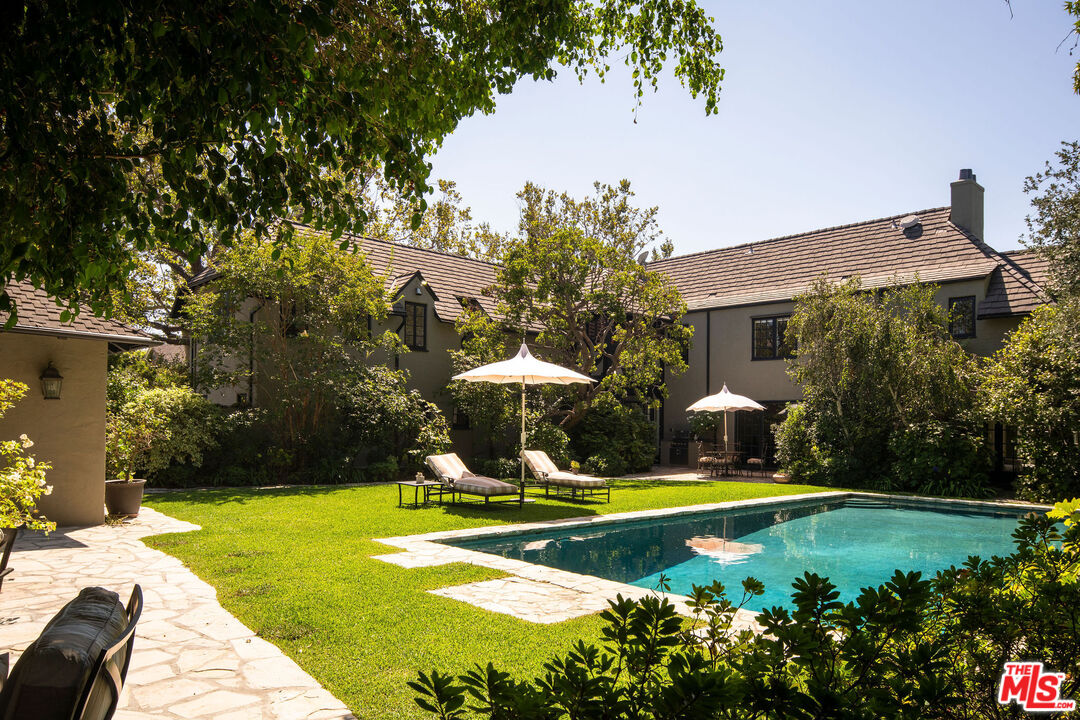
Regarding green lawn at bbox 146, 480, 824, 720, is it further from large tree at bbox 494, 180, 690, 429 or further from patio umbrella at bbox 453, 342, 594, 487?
large tree at bbox 494, 180, 690, 429

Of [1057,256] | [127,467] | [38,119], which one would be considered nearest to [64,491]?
[127,467]

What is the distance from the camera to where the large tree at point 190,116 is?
279cm

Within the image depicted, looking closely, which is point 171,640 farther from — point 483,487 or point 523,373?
point 523,373

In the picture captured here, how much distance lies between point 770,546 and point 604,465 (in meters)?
9.44

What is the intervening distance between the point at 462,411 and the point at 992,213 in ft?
61.2

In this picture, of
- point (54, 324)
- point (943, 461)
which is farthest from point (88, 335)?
point (943, 461)

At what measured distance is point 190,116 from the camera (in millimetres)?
3082

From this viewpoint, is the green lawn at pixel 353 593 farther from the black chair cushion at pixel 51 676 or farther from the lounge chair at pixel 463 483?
the black chair cushion at pixel 51 676

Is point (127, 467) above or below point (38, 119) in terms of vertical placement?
below

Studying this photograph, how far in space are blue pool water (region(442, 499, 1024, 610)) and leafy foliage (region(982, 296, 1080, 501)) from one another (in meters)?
1.70

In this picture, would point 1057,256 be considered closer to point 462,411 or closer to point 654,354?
point 654,354

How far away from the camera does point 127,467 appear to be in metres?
12.1

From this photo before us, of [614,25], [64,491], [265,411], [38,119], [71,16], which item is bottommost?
[64,491]

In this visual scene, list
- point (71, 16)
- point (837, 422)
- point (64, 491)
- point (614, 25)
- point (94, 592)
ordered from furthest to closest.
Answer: point (837, 422) < point (64, 491) < point (614, 25) < point (94, 592) < point (71, 16)
